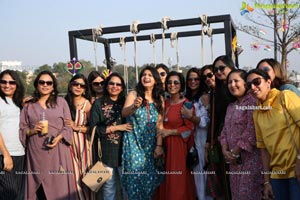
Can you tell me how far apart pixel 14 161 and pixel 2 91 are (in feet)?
2.47

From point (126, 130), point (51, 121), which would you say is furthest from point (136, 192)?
point (51, 121)

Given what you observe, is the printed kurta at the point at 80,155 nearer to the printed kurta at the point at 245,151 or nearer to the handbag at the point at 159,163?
the handbag at the point at 159,163

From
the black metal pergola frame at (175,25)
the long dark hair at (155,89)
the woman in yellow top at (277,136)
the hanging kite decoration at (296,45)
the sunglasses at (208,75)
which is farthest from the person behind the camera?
the hanging kite decoration at (296,45)

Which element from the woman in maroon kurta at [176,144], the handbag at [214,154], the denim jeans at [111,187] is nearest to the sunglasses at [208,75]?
the woman in maroon kurta at [176,144]

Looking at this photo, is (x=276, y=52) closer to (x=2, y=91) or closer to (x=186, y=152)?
(x=186, y=152)

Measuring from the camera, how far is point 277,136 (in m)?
2.53

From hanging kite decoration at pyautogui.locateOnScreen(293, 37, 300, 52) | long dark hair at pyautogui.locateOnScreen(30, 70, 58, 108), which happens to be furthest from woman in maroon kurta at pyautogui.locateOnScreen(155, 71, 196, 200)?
hanging kite decoration at pyautogui.locateOnScreen(293, 37, 300, 52)

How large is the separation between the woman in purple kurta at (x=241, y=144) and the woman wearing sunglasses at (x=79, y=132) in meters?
1.60

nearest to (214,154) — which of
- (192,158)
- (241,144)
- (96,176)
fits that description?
(192,158)

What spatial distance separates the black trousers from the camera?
134 inches

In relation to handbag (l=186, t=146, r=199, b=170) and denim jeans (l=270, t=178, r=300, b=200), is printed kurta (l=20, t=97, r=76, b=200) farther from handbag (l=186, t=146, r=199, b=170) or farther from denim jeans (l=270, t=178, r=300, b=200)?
denim jeans (l=270, t=178, r=300, b=200)

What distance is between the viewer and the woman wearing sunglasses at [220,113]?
Answer: 3.41m

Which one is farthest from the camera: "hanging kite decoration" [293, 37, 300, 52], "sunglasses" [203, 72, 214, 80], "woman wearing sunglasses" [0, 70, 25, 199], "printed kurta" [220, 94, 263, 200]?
"hanging kite decoration" [293, 37, 300, 52]

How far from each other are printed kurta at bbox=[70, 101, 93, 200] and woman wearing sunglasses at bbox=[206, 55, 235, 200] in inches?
55.2
